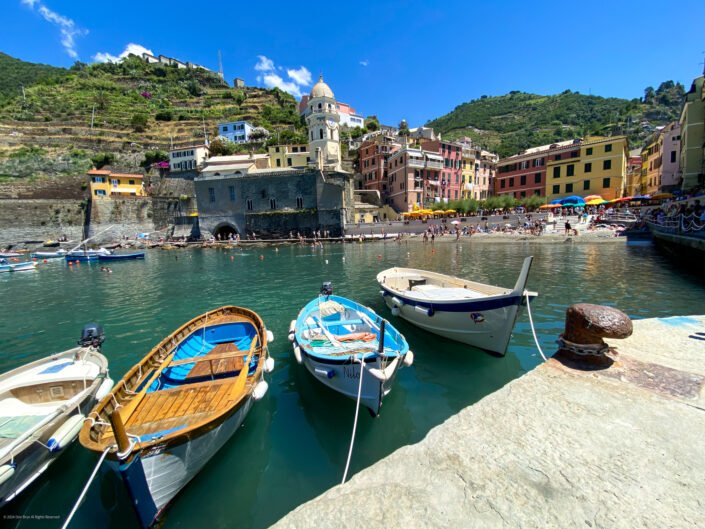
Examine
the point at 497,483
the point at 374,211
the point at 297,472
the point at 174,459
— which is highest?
the point at 374,211

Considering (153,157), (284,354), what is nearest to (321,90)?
(153,157)

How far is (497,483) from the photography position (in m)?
2.78

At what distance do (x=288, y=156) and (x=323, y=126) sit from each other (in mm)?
10200

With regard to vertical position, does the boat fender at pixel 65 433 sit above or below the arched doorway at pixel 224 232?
below

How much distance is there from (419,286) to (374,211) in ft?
147

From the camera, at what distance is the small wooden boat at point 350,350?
5430 mm

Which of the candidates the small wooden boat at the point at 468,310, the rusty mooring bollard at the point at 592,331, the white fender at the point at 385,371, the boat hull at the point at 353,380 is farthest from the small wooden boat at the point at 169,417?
the rusty mooring bollard at the point at 592,331

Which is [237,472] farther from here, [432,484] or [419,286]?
[419,286]

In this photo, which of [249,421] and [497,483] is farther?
[249,421]

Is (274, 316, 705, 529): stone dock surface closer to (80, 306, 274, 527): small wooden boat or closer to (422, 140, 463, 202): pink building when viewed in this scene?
(80, 306, 274, 527): small wooden boat

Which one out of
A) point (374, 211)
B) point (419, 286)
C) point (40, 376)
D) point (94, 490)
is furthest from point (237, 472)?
point (374, 211)

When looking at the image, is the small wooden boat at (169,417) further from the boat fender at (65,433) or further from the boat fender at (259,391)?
the boat fender at (65,433)

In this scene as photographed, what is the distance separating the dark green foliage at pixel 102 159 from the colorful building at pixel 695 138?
297ft

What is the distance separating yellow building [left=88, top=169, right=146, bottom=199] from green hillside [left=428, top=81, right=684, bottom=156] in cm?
8718
